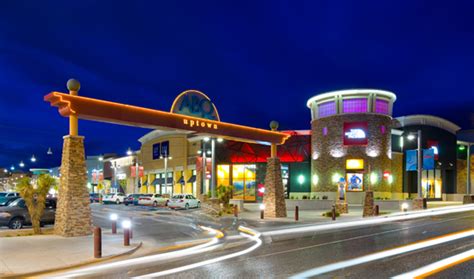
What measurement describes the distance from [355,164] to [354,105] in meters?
6.17

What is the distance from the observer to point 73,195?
55.4ft

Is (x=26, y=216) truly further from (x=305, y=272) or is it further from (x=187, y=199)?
(x=187, y=199)

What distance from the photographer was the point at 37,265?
10.8 m

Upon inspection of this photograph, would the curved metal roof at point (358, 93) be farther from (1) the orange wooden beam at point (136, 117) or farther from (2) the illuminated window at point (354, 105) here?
(1) the orange wooden beam at point (136, 117)

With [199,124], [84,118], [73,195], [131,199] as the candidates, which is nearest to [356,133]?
[199,124]

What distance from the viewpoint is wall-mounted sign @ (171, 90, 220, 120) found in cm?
2215

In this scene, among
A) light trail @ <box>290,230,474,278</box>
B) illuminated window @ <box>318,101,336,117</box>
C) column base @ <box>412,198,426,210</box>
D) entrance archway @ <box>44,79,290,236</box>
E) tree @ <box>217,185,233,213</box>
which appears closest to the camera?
light trail @ <box>290,230,474,278</box>

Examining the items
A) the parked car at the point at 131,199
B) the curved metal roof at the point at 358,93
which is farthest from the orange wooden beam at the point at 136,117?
the parked car at the point at 131,199

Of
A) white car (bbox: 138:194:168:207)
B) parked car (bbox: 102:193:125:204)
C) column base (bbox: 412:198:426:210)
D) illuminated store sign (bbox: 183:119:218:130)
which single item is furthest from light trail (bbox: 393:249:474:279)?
parked car (bbox: 102:193:125:204)

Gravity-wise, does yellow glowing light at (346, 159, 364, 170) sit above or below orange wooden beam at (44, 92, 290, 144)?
below

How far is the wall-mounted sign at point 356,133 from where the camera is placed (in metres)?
43.8

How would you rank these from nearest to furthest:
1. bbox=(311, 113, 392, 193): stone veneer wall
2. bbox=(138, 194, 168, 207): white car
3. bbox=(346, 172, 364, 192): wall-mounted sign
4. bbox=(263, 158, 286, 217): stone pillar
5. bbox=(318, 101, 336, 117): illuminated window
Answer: bbox=(263, 158, 286, 217): stone pillar < bbox=(311, 113, 392, 193): stone veneer wall < bbox=(346, 172, 364, 192): wall-mounted sign < bbox=(318, 101, 336, 117): illuminated window < bbox=(138, 194, 168, 207): white car

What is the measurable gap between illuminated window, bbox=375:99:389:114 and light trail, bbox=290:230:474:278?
28900 millimetres

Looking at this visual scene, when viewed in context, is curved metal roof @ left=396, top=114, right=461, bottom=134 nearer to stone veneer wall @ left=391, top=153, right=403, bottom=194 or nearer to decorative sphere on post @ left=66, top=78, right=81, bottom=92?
stone veneer wall @ left=391, top=153, right=403, bottom=194
